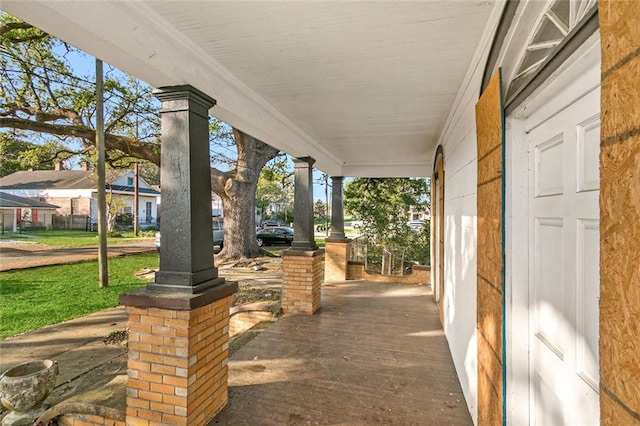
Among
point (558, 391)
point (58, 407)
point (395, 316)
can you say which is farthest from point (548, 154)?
point (395, 316)

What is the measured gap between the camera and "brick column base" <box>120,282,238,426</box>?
222cm

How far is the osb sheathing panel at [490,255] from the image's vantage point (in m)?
1.68

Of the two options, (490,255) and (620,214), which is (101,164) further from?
(620,214)

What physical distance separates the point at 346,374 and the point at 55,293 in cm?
760

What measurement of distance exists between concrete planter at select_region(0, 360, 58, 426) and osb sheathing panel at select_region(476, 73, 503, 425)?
3277 mm

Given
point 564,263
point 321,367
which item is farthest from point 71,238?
point 564,263

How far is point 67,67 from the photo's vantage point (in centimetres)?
809

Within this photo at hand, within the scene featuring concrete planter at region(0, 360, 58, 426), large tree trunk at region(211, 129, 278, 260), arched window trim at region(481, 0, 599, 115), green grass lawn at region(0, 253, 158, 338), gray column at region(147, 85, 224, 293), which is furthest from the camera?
large tree trunk at region(211, 129, 278, 260)

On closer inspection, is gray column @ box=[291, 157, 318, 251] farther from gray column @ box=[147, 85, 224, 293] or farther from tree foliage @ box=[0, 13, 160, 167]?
tree foliage @ box=[0, 13, 160, 167]

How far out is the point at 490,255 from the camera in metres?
1.84

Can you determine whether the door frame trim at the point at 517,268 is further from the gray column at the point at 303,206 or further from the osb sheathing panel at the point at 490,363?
the gray column at the point at 303,206

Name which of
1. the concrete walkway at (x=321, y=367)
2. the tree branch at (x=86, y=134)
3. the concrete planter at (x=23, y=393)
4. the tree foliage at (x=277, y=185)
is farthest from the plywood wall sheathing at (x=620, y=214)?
the tree foliage at (x=277, y=185)

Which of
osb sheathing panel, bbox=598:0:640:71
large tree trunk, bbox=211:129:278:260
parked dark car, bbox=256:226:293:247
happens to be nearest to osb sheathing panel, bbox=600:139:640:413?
osb sheathing panel, bbox=598:0:640:71

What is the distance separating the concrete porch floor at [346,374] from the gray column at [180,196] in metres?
1.16
